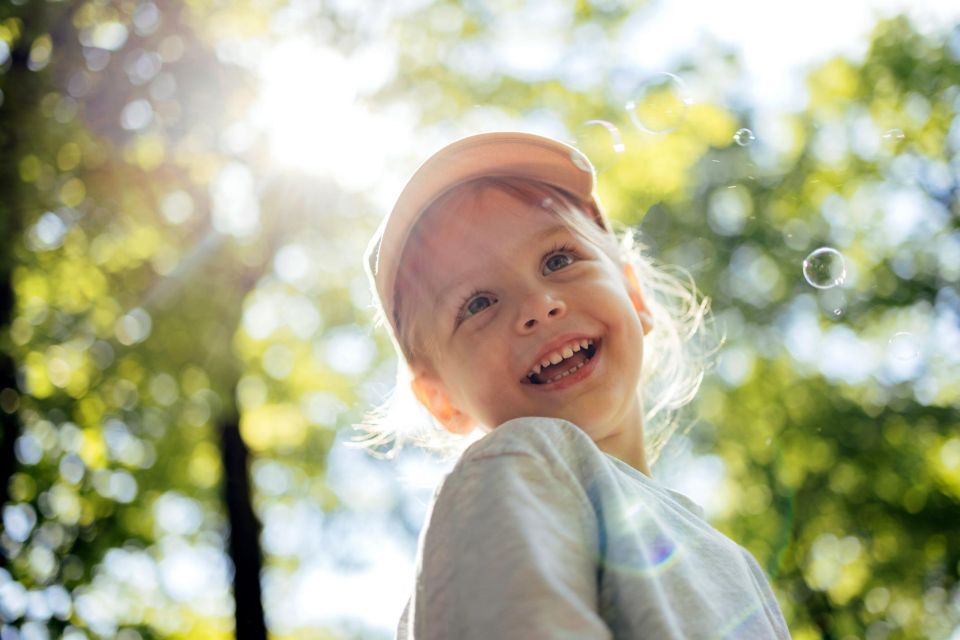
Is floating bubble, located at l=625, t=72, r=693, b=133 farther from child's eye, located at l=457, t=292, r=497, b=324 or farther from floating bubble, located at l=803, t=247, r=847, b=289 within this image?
child's eye, located at l=457, t=292, r=497, b=324

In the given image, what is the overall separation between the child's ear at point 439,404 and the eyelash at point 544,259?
0.30m

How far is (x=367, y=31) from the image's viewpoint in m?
12.9

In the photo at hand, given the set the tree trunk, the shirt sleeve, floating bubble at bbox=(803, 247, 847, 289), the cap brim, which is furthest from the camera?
the tree trunk

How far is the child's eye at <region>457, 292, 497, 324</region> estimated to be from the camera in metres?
1.99

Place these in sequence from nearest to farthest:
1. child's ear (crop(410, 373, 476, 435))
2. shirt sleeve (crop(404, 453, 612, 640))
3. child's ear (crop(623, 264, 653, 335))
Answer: shirt sleeve (crop(404, 453, 612, 640)), child's ear (crop(410, 373, 476, 435)), child's ear (crop(623, 264, 653, 335))

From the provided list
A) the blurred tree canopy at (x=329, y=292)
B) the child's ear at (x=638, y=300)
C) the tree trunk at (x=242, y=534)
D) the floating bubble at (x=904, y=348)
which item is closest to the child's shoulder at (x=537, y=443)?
the child's ear at (x=638, y=300)

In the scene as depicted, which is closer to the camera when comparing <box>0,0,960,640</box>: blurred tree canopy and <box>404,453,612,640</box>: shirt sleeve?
<box>404,453,612,640</box>: shirt sleeve

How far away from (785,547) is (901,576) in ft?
6.12

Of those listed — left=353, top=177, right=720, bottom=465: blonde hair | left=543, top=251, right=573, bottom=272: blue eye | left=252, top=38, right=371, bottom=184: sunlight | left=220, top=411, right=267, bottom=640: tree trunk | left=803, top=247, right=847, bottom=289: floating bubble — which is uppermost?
left=543, top=251, right=573, bottom=272: blue eye

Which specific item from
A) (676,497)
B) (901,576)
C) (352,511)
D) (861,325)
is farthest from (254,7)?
(901,576)

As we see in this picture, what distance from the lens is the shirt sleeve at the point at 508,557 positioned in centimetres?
124

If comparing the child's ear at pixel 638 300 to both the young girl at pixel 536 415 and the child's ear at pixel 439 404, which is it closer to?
the young girl at pixel 536 415

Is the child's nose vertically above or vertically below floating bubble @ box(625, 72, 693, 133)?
A: above

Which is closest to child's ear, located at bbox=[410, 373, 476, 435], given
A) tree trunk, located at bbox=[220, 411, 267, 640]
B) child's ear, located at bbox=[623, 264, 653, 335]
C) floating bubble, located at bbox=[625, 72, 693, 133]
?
child's ear, located at bbox=[623, 264, 653, 335]
